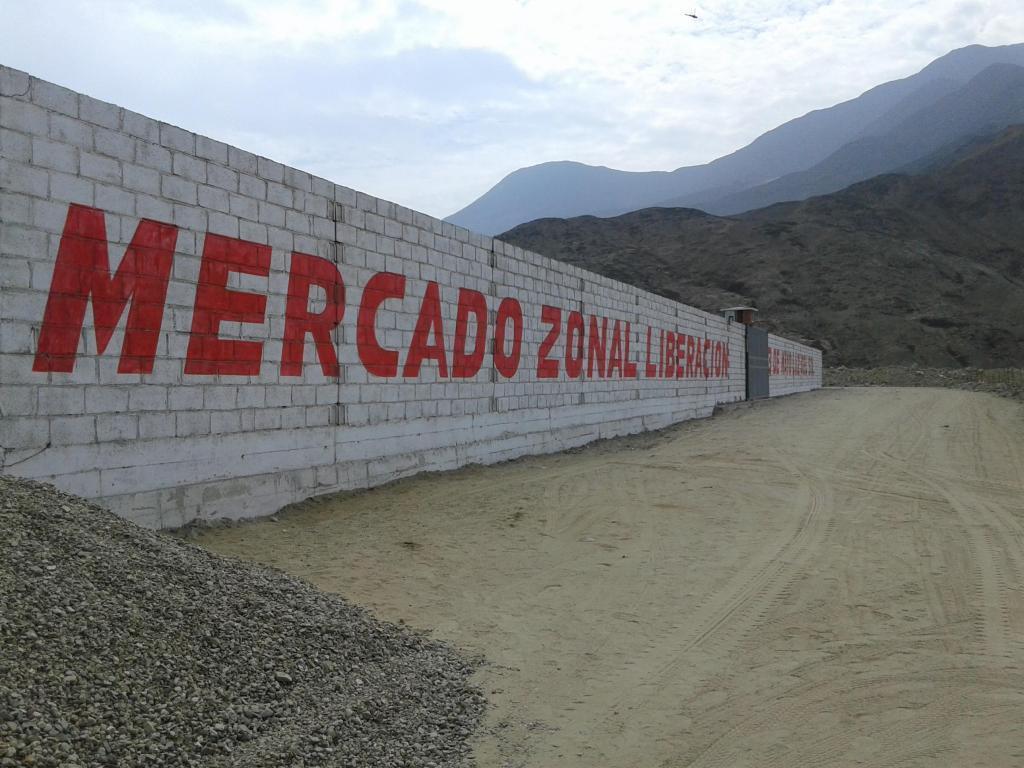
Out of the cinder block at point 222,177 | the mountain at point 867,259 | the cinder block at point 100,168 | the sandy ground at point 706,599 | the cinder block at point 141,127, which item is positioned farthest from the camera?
the mountain at point 867,259

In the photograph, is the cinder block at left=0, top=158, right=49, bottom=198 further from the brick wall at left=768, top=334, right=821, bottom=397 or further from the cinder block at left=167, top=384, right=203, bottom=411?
the brick wall at left=768, top=334, right=821, bottom=397

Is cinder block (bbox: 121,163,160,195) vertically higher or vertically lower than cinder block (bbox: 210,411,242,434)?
higher

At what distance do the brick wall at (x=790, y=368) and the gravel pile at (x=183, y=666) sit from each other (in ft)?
98.9

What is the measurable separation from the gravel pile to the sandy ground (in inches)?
17.3

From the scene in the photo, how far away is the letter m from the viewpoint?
550cm

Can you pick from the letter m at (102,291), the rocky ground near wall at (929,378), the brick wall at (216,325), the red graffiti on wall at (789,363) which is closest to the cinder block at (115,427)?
the brick wall at (216,325)

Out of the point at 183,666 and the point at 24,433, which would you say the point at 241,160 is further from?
the point at 183,666

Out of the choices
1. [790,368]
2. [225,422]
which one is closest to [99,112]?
[225,422]

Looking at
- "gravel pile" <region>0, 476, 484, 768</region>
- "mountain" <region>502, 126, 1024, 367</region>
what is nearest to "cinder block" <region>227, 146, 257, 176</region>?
"gravel pile" <region>0, 476, 484, 768</region>

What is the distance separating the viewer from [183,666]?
3.23 metres

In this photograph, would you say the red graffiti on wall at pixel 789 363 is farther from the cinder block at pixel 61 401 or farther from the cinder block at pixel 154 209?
the cinder block at pixel 61 401

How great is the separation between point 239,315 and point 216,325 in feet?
0.97

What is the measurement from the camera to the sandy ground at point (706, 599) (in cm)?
346

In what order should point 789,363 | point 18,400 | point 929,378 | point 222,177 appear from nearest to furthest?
point 18,400, point 222,177, point 789,363, point 929,378
